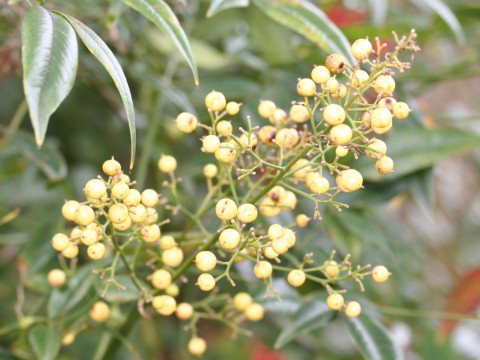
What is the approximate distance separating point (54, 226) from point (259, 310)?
36 cm

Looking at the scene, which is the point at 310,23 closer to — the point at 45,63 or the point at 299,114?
the point at 299,114

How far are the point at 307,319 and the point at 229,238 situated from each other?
26 centimetres

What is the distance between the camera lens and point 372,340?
2.34 feet

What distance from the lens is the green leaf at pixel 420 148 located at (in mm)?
874

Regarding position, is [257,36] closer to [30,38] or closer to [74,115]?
[74,115]

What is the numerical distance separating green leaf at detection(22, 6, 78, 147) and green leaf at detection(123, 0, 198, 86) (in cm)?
8

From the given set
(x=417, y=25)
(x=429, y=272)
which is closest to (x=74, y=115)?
(x=417, y=25)

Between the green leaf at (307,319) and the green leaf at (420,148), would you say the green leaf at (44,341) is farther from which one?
the green leaf at (420,148)

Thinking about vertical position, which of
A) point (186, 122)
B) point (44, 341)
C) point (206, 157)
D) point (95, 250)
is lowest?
point (44, 341)

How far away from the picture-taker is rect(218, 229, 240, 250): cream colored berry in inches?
20.6

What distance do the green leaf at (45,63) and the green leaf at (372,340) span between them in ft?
1.51

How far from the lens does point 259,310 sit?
716mm

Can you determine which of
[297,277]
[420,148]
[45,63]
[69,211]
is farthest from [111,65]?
[420,148]

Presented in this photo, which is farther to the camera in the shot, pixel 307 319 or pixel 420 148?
pixel 420 148
